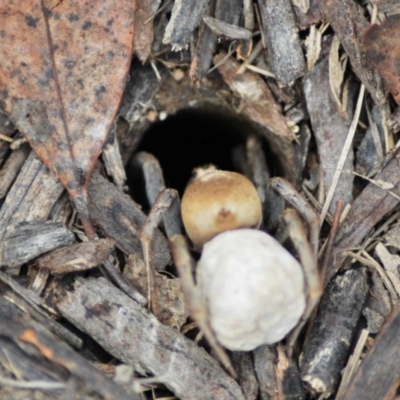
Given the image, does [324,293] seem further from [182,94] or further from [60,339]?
[182,94]

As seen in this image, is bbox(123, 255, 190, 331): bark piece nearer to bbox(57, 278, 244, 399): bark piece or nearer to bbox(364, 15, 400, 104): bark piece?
bbox(57, 278, 244, 399): bark piece

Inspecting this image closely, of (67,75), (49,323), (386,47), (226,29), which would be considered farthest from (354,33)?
(49,323)

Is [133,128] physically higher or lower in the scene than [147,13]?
lower

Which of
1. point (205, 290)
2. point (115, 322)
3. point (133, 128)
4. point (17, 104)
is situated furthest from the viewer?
point (133, 128)

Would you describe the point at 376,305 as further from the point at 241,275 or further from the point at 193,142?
the point at 193,142

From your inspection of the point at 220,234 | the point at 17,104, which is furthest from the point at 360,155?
the point at 17,104

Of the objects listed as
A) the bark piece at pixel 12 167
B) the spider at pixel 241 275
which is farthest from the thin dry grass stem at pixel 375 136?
the bark piece at pixel 12 167
